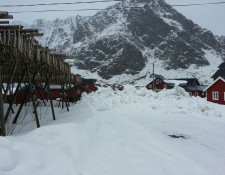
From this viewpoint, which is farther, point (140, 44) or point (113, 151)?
point (140, 44)

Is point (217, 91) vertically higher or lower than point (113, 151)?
lower

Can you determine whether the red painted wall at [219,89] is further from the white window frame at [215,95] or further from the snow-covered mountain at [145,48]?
the snow-covered mountain at [145,48]

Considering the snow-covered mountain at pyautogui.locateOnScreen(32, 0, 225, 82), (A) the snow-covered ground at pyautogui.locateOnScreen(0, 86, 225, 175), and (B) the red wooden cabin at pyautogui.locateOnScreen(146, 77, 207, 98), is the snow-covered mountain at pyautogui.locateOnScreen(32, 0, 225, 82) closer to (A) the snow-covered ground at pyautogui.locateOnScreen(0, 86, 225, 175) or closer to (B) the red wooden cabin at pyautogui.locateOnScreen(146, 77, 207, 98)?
(B) the red wooden cabin at pyautogui.locateOnScreen(146, 77, 207, 98)

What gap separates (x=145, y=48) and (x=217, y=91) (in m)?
134

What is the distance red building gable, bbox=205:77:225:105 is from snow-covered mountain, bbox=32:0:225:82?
7995 centimetres

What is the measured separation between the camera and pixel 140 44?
568 feet

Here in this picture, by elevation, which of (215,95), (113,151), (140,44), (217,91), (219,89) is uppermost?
(140,44)

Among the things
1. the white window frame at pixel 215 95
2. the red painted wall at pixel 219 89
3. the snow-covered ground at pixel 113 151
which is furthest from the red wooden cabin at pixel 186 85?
the snow-covered ground at pixel 113 151

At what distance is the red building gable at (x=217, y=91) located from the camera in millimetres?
37562

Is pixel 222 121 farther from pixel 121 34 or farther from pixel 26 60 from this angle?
pixel 121 34

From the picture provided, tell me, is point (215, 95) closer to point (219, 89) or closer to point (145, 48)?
point (219, 89)

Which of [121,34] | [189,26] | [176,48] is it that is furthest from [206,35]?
[121,34]

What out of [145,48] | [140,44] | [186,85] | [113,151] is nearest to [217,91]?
[186,85]

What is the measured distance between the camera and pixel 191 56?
6073 inches
